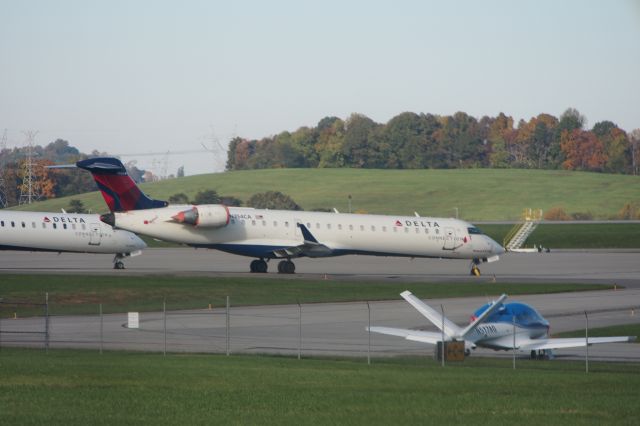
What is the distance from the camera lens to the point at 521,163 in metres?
184

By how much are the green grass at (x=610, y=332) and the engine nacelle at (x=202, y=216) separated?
72.3 ft

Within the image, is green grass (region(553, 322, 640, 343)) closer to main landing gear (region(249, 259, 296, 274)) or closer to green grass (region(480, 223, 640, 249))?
main landing gear (region(249, 259, 296, 274))

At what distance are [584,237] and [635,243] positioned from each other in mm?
4509

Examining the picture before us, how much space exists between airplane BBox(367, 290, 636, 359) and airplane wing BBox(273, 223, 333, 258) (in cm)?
2606

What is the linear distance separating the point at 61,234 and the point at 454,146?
133 meters

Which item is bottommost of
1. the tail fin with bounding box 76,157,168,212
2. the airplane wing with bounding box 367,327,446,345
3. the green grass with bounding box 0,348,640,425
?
the green grass with bounding box 0,348,640,425

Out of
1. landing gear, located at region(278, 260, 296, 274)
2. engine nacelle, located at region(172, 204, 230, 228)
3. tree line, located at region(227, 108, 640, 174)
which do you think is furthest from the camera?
tree line, located at region(227, 108, 640, 174)

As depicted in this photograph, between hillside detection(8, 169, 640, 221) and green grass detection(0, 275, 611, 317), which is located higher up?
hillside detection(8, 169, 640, 221)

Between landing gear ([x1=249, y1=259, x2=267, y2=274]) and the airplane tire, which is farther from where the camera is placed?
the airplane tire

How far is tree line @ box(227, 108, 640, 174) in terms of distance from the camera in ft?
583

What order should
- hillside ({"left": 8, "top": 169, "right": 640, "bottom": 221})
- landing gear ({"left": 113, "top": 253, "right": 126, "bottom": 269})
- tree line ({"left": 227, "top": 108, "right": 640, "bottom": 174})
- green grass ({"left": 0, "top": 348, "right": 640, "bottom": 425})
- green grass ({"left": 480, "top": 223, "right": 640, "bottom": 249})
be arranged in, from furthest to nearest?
tree line ({"left": 227, "top": 108, "right": 640, "bottom": 174}) < hillside ({"left": 8, "top": 169, "right": 640, "bottom": 221}) < green grass ({"left": 480, "top": 223, "right": 640, "bottom": 249}) < landing gear ({"left": 113, "top": 253, "right": 126, "bottom": 269}) < green grass ({"left": 0, "top": 348, "right": 640, "bottom": 425})

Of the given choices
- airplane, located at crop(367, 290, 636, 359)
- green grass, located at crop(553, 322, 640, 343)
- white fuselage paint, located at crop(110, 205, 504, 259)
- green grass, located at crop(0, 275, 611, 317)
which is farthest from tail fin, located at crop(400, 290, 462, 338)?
white fuselage paint, located at crop(110, 205, 504, 259)

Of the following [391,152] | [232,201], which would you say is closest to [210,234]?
[232,201]

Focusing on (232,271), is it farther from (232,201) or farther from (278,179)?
(278,179)
